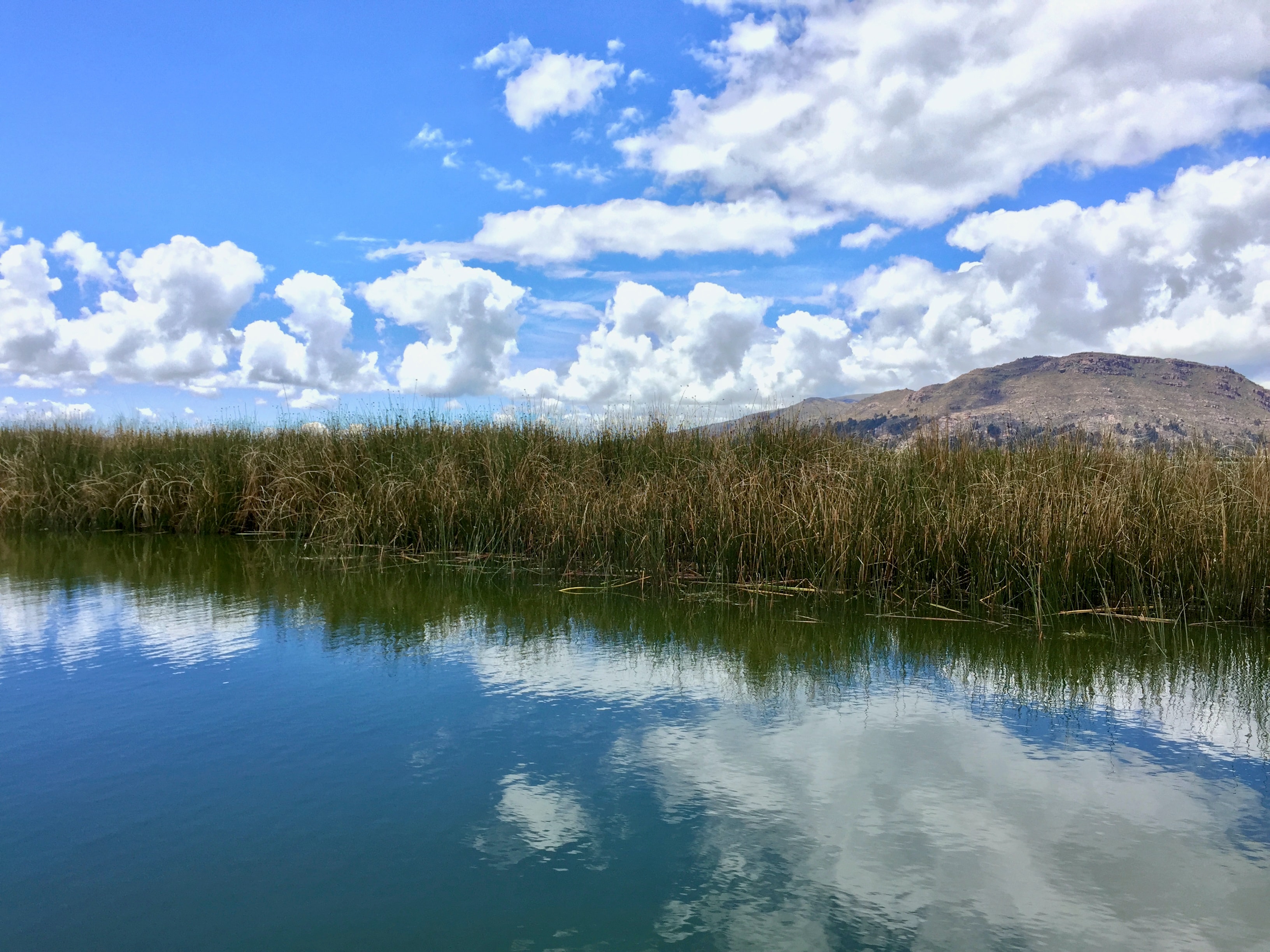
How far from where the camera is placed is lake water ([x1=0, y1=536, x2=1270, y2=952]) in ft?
6.50

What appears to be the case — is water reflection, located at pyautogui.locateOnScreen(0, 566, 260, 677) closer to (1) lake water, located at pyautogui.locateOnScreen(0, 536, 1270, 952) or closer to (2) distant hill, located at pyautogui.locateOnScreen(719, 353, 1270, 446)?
(1) lake water, located at pyautogui.locateOnScreen(0, 536, 1270, 952)

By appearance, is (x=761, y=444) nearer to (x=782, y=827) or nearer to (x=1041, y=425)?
(x=1041, y=425)

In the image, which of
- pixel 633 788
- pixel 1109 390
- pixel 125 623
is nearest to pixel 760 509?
pixel 633 788

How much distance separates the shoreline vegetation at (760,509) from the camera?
17.5 feet

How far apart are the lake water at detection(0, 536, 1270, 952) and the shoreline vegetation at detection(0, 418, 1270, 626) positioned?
2.24ft

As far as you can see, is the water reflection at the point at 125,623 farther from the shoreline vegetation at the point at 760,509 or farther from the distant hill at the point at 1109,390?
the distant hill at the point at 1109,390

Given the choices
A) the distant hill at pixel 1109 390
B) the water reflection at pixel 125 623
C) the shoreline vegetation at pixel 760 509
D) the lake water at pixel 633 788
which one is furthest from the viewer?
the distant hill at pixel 1109 390

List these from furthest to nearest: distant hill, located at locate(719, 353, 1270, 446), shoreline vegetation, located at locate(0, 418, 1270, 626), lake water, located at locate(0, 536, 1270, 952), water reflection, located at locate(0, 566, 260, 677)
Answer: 1. distant hill, located at locate(719, 353, 1270, 446)
2. shoreline vegetation, located at locate(0, 418, 1270, 626)
3. water reflection, located at locate(0, 566, 260, 677)
4. lake water, located at locate(0, 536, 1270, 952)

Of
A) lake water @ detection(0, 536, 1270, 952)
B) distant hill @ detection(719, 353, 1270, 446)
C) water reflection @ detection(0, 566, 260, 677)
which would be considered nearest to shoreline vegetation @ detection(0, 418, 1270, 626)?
lake water @ detection(0, 536, 1270, 952)

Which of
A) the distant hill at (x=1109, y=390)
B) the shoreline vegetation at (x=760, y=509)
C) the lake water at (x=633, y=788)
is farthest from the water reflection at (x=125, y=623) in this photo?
the distant hill at (x=1109, y=390)

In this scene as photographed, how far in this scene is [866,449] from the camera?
24.0 feet

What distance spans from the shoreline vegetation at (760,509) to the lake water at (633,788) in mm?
681

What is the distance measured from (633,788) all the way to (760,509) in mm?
3757

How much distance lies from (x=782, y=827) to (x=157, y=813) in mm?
1946
